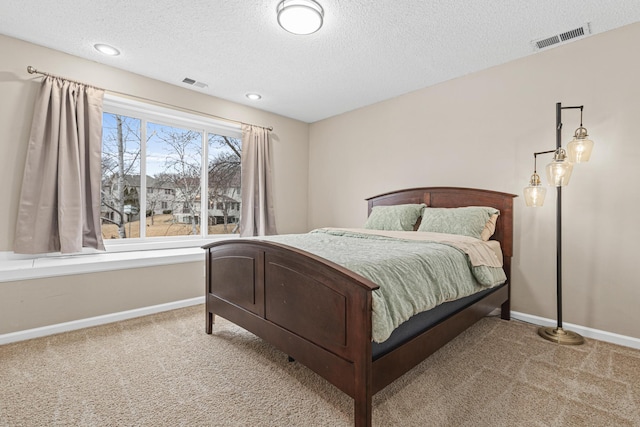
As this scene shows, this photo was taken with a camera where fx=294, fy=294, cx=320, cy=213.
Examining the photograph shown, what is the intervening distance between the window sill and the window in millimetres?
409

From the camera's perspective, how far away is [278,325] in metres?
1.75

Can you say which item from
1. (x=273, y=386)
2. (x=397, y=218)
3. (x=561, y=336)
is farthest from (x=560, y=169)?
(x=273, y=386)

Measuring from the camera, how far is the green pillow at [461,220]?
8.41 ft

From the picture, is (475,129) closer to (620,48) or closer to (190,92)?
(620,48)

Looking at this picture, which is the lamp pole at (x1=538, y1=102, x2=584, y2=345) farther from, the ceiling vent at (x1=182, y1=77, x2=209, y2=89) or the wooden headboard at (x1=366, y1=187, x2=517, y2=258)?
the ceiling vent at (x1=182, y1=77, x2=209, y2=89)

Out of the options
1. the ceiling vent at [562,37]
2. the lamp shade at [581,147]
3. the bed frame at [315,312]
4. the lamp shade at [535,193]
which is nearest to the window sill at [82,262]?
the bed frame at [315,312]

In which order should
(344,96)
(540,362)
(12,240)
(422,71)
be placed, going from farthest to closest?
(344,96)
(422,71)
(12,240)
(540,362)

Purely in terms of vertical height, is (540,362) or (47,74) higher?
(47,74)

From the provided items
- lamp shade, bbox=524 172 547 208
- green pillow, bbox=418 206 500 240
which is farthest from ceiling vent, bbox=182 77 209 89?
lamp shade, bbox=524 172 547 208

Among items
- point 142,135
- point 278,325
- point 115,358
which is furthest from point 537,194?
point 142,135

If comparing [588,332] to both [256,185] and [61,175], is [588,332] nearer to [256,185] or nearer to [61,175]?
[256,185]

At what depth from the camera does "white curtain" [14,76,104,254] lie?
2469 mm

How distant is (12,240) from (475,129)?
4.32 m

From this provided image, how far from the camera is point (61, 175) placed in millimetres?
2547
